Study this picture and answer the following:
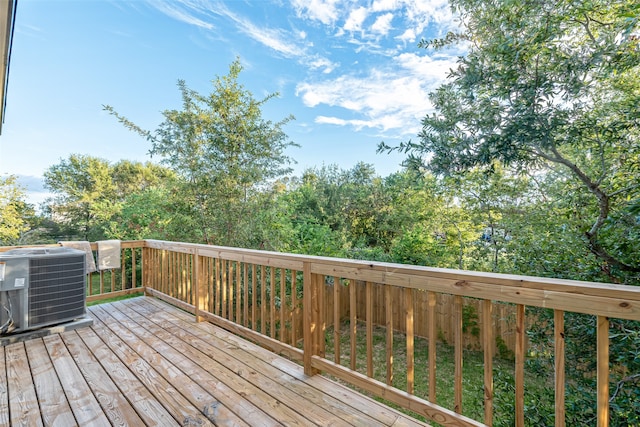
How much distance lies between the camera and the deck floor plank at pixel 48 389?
162 centimetres

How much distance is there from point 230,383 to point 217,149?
442 centimetres

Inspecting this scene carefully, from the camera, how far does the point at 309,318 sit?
6.86 ft

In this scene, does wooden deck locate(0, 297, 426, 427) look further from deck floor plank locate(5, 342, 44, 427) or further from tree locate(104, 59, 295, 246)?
tree locate(104, 59, 295, 246)

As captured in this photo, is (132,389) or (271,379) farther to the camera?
(271,379)

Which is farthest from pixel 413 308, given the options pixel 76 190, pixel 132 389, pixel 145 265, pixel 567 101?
pixel 76 190

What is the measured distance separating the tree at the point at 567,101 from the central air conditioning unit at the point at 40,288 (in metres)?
4.11

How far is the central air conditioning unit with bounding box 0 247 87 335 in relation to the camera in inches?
103

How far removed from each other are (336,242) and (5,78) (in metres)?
5.56

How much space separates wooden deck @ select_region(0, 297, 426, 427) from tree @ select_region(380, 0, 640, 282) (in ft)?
7.33

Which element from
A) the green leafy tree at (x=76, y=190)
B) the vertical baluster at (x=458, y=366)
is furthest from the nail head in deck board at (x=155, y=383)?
the green leafy tree at (x=76, y=190)

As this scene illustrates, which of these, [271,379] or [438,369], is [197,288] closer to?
[271,379]

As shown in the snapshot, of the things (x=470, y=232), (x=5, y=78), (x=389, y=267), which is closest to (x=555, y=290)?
(x=389, y=267)

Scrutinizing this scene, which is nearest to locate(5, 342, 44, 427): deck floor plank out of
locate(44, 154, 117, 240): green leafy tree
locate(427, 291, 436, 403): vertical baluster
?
locate(427, 291, 436, 403): vertical baluster

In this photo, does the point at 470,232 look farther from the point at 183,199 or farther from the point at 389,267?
the point at 183,199
